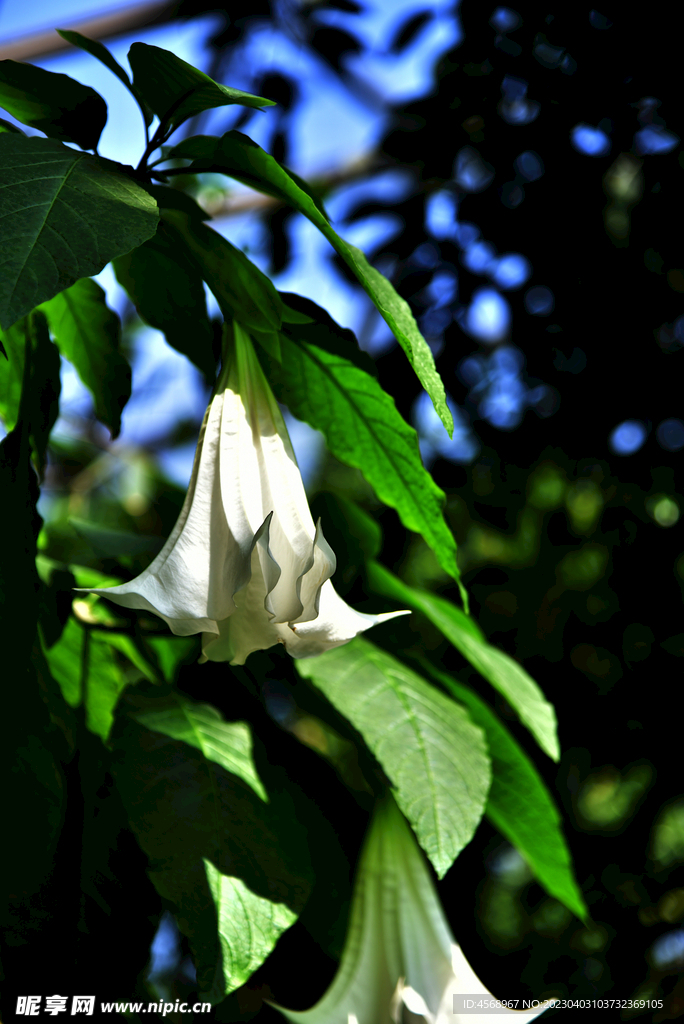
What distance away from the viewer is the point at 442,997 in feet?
1.30

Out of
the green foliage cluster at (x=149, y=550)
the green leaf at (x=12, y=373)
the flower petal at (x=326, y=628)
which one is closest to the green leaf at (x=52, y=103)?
the green foliage cluster at (x=149, y=550)

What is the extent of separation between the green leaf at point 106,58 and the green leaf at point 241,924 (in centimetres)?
35

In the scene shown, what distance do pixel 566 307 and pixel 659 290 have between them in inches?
3.6

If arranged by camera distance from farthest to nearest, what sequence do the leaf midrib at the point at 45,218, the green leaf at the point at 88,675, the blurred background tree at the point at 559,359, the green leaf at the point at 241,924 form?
the blurred background tree at the point at 559,359 < the green leaf at the point at 88,675 < the green leaf at the point at 241,924 < the leaf midrib at the point at 45,218

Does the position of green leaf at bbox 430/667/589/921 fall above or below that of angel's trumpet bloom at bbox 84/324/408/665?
below

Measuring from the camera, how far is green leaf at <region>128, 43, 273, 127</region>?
317mm

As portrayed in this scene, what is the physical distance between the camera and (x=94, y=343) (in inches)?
18.6

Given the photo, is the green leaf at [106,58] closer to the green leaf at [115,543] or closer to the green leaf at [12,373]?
the green leaf at [12,373]

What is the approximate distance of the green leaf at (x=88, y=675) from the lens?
46 centimetres

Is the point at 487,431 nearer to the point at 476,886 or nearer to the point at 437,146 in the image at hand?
the point at 437,146

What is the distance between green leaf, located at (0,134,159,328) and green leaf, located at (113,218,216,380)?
0.10 metres

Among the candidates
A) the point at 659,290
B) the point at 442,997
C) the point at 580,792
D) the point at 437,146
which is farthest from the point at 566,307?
the point at 442,997

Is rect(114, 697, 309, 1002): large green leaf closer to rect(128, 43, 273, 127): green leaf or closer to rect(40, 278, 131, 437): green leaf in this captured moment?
rect(40, 278, 131, 437): green leaf

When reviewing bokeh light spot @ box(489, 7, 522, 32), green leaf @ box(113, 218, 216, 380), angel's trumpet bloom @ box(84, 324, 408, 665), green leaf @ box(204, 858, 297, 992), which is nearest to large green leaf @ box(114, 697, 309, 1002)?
green leaf @ box(204, 858, 297, 992)
